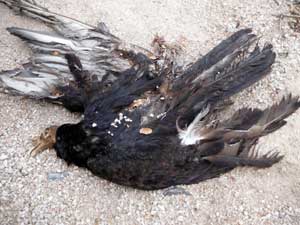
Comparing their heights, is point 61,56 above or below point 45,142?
above

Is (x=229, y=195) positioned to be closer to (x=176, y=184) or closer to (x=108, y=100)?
(x=176, y=184)

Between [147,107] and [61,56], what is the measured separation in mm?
674

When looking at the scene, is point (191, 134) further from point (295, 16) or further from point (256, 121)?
point (295, 16)

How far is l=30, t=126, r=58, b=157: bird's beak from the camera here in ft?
9.70

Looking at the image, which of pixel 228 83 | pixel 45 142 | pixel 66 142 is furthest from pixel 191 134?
pixel 45 142

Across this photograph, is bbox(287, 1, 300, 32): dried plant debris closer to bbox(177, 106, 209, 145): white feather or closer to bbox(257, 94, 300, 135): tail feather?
bbox(257, 94, 300, 135): tail feather

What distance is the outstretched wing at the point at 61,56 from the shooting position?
316cm

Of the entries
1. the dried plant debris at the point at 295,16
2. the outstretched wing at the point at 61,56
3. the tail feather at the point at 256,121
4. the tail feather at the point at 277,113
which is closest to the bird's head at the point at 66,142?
the outstretched wing at the point at 61,56

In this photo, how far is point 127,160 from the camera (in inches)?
109

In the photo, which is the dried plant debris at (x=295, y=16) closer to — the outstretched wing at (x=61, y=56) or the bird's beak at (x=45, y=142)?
the outstretched wing at (x=61, y=56)

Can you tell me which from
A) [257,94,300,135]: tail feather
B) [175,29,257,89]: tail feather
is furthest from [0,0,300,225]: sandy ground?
[175,29,257,89]: tail feather

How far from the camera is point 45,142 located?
2.96 metres

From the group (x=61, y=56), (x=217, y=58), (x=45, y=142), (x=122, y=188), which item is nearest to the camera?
(x=122, y=188)

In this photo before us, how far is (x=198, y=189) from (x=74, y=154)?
2.28 feet
